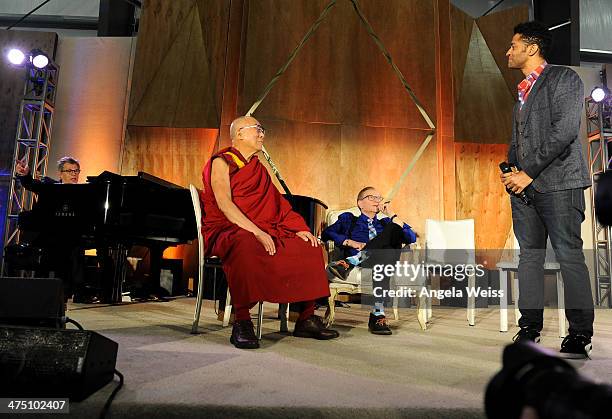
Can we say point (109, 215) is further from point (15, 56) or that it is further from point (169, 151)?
point (15, 56)

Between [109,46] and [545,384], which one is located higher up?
[109,46]

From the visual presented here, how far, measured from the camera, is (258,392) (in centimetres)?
139

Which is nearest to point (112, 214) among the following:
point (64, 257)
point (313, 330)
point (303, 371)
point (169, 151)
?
point (64, 257)

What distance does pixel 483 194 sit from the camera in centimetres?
632

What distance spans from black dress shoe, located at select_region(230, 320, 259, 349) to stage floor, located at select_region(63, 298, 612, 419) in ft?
0.17

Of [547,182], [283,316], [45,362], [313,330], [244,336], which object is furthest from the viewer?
[283,316]

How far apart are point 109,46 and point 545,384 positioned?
23.4 ft

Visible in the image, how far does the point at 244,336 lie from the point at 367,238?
1435 millimetres

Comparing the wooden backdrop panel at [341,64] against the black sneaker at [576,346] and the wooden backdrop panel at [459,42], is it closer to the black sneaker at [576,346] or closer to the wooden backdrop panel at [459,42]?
the wooden backdrop panel at [459,42]

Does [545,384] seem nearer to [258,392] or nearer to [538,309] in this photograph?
[258,392]

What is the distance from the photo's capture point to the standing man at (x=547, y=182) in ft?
7.11

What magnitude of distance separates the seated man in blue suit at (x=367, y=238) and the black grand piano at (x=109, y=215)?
1592mm

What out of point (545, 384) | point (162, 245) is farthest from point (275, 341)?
point (162, 245)

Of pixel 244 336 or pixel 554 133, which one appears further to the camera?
pixel 244 336
